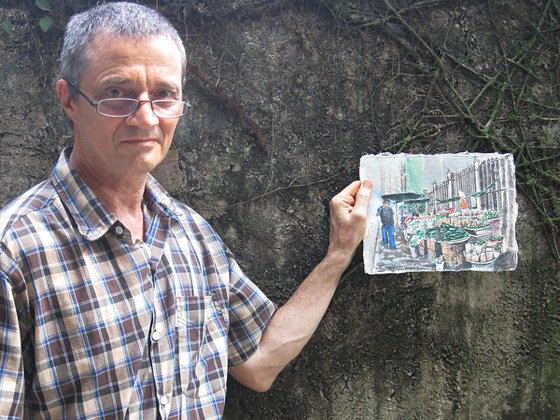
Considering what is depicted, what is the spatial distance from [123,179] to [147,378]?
1.59 feet

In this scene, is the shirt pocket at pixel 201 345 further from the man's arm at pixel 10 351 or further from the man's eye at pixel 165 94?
the man's eye at pixel 165 94

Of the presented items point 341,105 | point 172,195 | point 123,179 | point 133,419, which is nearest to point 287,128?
point 341,105

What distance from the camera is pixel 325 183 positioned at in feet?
5.96

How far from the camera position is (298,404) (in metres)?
1.85

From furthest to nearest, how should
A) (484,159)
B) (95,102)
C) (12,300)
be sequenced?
(484,159) < (95,102) < (12,300)

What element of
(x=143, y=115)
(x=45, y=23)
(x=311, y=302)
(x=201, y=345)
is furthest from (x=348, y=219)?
(x=45, y=23)

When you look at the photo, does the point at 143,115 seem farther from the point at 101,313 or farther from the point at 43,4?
the point at 43,4

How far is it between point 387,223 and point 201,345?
0.65 metres

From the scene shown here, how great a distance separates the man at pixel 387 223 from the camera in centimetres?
174

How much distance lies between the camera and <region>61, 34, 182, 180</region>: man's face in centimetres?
132

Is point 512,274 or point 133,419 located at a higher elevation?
point 512,274

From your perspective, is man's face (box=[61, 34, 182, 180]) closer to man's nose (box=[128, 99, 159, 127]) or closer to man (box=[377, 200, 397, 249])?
man's nose (box=[128, 99, 159, 127])

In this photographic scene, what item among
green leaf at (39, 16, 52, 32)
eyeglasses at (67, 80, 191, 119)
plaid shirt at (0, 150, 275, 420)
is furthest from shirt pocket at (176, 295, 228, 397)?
green leaf at (39, 16, 52, 32)

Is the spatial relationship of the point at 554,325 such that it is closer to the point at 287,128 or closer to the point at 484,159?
the point at 484,159
